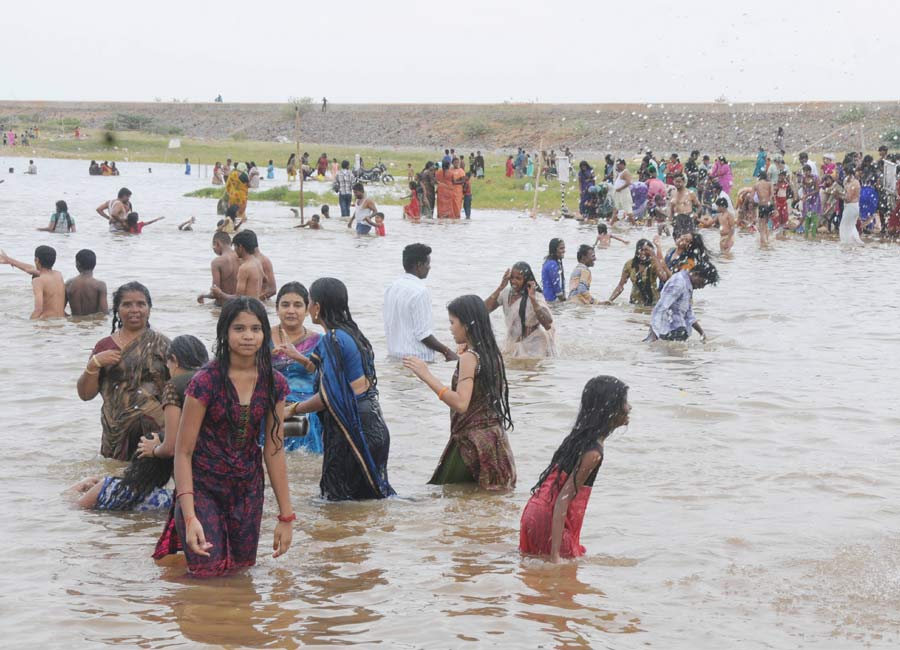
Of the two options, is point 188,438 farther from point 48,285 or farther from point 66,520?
point 48,285

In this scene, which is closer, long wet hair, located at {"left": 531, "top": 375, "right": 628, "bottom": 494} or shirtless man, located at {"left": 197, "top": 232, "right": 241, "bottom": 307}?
long wet hair, located at {"left": 531, "top": 375, "right": 628, "bottom": 494}

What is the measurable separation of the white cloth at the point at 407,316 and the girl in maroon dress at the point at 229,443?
3993 millimetres

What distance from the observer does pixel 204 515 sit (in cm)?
495

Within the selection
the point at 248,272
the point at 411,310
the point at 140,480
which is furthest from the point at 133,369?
the point at 248,272

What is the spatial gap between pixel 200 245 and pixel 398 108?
63269mm

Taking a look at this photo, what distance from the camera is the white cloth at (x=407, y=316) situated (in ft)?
→ 29.7

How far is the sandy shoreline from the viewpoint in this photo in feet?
191

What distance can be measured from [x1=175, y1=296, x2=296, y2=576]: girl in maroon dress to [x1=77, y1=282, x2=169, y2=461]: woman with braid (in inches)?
69.0

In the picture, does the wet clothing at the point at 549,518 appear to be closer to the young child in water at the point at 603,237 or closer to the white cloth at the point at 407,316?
the white cloth at the point at 407,316

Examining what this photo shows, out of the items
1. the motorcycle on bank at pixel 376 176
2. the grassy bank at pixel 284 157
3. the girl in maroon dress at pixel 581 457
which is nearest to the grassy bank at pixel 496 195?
the grassy bank at pixel 284 157

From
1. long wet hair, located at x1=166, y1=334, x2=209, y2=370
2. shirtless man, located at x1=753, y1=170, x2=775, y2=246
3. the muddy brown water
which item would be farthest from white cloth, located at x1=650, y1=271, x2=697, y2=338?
shirtless man, located at x1=753, y1=170, x2=775, y2=246

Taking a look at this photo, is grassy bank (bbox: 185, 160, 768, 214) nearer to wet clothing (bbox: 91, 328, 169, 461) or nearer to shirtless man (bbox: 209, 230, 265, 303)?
shirtless man (bbox: 209, 230, 265, 303)

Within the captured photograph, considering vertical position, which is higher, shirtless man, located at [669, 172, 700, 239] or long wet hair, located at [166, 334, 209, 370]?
shirtless man, located at [669, 172, 700, 239]

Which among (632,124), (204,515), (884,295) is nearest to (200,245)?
(884,295)
